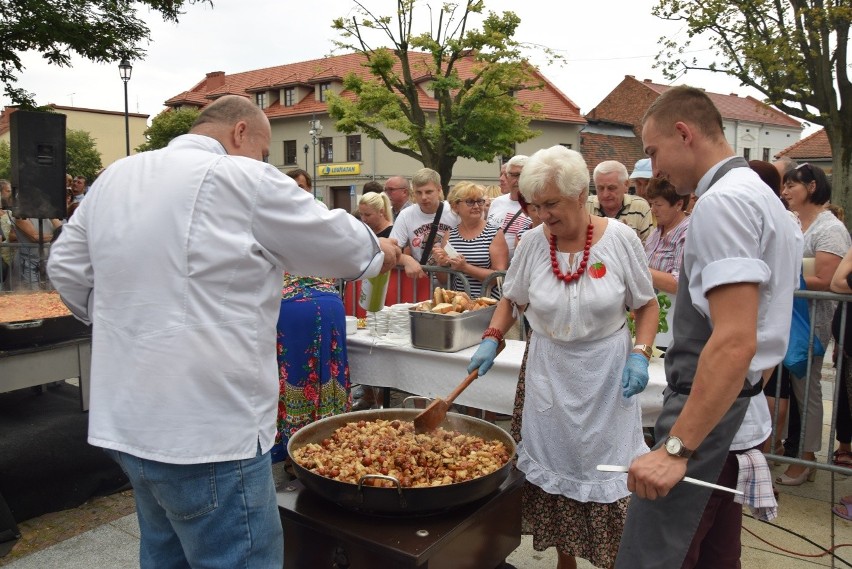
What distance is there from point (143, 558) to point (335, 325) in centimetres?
214

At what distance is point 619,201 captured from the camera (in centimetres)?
509

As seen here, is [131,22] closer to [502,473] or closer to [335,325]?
[335,325]

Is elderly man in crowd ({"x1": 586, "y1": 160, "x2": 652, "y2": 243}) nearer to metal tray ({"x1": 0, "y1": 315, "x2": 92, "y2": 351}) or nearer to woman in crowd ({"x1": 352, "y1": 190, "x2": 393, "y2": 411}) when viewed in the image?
woman in crowd ({"x1": 352, "y1": 190, "x2": 393, "y2": 411})

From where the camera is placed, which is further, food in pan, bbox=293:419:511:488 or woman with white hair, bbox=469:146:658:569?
woman with white hair, bbox=469:146:658:569

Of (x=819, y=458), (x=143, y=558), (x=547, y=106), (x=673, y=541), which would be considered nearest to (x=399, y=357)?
(x=143, y=558)

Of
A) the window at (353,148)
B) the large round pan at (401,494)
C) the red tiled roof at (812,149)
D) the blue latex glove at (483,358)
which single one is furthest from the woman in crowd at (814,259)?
the red tiled roof at (812,149)

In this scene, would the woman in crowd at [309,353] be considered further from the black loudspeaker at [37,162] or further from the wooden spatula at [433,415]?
the black loudspeaker at [37,162]

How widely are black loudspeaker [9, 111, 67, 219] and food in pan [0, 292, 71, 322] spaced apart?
0.83 meters

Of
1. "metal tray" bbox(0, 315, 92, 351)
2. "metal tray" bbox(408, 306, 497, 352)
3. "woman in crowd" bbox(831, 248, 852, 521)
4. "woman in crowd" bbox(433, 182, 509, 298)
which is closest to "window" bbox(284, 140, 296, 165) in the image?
"woman in crowd" bbox(433, 182, 509, 298)

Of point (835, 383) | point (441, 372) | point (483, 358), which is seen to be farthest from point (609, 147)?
point (483, 358)

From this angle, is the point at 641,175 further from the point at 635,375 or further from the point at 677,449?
the point at 677,449

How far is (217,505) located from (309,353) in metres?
2.30

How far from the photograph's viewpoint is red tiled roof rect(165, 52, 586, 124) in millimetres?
38812

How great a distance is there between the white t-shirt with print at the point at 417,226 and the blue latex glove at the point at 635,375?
313 centimetres
